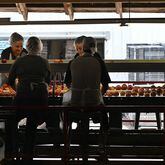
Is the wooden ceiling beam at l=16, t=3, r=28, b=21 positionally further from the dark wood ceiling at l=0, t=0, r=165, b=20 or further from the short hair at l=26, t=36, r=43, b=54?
the short hair at l=26, t=36, r=43, b=54

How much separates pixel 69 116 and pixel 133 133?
1.15 meters

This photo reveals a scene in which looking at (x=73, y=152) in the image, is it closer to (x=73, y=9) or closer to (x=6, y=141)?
(x=6, y=141)

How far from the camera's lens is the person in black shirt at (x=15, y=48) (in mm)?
5441

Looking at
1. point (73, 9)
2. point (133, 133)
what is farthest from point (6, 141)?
point (73, 9)

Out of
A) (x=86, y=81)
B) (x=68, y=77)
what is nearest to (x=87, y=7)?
(x=68, y=77)

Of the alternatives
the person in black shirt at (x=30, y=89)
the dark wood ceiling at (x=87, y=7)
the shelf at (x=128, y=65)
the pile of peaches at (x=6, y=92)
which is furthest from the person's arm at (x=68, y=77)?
the dark wood ceiling at (x=87, y=7)

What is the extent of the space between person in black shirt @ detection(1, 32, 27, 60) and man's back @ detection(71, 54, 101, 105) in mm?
1146

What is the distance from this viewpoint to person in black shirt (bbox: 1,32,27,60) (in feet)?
17.9

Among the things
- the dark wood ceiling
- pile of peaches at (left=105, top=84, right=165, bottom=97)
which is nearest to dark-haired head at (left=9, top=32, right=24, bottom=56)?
pile of peaches at (left=105, top=84, right=165, bottom=97)

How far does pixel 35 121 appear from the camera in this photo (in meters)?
4.49

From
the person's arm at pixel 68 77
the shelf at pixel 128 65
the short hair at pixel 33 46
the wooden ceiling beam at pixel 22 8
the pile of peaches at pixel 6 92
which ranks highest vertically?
the wooden ceiling beam at pixel 22 8

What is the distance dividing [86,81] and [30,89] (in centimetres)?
64

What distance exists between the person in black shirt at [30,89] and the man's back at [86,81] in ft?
1.13

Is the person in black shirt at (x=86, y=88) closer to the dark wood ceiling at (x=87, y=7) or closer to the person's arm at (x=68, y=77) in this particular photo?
the person's arm at (x=68, y=77)
